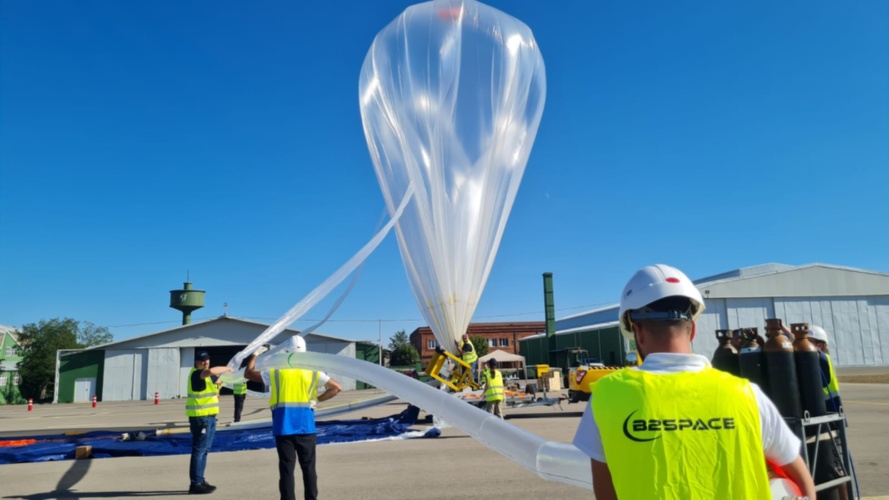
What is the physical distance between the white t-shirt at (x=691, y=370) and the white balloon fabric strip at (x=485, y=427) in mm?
665

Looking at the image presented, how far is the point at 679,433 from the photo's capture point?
167cm

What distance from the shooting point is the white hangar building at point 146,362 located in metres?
37.3

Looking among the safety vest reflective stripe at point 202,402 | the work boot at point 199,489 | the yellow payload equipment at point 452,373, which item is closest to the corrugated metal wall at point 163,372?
the yellow payload equipment at point 452,373

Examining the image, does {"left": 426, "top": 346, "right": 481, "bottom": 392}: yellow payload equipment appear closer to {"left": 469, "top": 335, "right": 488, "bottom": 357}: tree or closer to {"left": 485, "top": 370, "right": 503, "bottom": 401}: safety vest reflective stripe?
{"left": 485, "top": 370, "right": 503, "bottom": 401}: safety vest reflective stripe

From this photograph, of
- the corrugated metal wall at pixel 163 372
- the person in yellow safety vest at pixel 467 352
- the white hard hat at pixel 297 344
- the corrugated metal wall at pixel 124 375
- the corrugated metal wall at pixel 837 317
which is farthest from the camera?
the corrugated metal wall at pixel 163 372

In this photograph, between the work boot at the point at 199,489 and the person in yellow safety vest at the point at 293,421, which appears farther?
the work boot at the point at 199,489

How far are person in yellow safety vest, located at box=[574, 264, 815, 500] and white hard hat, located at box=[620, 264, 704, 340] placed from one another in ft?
0.61

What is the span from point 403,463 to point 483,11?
732cm

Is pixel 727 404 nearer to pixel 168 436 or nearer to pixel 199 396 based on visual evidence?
Answer: pixel 199 396

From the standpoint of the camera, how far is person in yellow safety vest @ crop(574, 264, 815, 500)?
5.46 feet

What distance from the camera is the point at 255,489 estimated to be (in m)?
7.33

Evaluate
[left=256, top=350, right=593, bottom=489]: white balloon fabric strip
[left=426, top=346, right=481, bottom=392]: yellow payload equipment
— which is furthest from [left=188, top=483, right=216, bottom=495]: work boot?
[left=426, top=346, right=481, bottom=392]: yellow payload equipment

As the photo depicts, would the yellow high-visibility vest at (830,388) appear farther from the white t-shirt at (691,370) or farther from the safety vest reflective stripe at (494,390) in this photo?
the safety vest reflective stripe at (494,390)

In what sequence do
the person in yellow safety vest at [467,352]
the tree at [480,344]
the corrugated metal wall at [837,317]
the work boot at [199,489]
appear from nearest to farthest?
the work boot at [199,489] < the person in yellow safety vest at [467,352] < the corrugated metal wall at [837,317] < the tree at [480,344]
